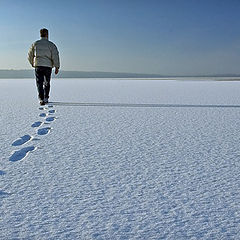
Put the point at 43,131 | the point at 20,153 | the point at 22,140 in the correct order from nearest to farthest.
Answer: the point at 20,153, the point at 22,140, the point at 43,131

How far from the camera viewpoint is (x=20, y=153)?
2.10 metres

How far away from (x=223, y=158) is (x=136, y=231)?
3.73 ft

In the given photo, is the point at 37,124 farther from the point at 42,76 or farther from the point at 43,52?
the point at 43,52

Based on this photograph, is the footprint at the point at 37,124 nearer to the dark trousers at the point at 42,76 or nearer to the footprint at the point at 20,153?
the footprint at the point at 20,153

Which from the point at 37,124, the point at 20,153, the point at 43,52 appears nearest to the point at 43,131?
the point at 37,124

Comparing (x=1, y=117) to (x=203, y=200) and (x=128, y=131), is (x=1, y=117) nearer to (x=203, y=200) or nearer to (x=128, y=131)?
(x=128, y=131)

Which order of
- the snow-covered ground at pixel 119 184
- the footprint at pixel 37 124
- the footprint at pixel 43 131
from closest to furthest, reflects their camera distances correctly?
1. the snow-covered ground at pixel 119 184
2. the footprint at pixel 43 131
3. the footprint at pixel 37 124

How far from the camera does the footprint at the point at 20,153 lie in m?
1.96

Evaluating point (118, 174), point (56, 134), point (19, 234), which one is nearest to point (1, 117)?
point (56, 134)

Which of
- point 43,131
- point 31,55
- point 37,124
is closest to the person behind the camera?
point 43,131

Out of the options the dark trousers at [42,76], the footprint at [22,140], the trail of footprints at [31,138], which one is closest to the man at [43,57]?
the dark trousers at [42,76]

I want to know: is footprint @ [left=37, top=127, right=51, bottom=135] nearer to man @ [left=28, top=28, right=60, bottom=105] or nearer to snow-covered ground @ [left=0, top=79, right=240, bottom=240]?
snow-covered ground @ [left=0, top=79, right=240, bottom=240]

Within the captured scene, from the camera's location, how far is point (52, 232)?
103 cm

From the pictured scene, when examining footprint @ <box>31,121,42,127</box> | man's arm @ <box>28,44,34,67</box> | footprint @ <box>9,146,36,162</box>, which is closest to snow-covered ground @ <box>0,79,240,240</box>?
footprint @ <box>9,146,36,162</box>
